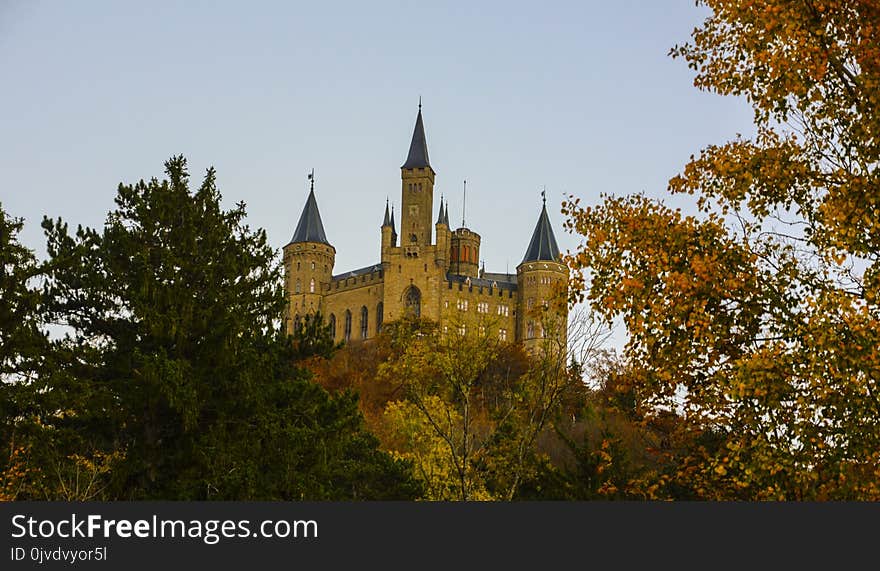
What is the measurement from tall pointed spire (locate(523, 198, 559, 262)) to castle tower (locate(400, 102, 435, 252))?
35.9 feet

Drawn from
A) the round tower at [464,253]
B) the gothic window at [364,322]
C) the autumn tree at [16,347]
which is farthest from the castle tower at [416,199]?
the autumn tree at [16,347]

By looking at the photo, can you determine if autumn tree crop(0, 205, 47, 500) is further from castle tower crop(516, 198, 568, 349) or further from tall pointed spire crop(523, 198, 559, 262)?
tall pointed spire crop(523, 198, 559, 262)

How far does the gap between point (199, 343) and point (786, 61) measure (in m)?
13.5

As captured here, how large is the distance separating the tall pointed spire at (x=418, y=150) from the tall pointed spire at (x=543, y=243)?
1290cm

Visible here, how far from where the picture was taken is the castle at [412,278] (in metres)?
98.8

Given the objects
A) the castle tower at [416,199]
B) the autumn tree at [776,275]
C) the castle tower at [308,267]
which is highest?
the castle tower at [416,199]

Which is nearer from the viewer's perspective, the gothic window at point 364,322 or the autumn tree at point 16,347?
the autumn tree at point 16,347

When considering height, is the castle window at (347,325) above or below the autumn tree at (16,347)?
above

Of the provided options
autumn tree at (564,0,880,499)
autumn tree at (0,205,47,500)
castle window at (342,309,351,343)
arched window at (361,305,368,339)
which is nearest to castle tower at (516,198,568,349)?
arched window at (361,305,368,339)

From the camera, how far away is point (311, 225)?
10775 centimetres

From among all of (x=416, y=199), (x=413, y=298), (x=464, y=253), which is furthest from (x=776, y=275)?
(x=464, y=253)

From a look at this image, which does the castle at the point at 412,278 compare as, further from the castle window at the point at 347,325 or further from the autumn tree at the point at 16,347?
the autumn tree at the point at 16,347

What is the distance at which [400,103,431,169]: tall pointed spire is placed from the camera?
104875 millimetres

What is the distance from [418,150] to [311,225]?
13.8 m
